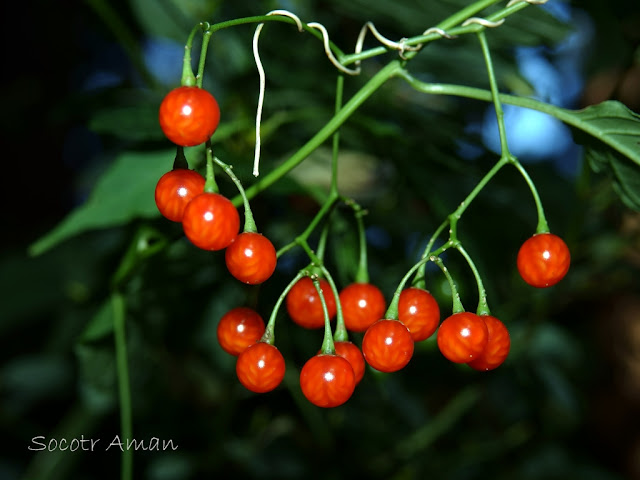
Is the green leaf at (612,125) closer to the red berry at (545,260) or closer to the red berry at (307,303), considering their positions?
the red berry at (545,260)

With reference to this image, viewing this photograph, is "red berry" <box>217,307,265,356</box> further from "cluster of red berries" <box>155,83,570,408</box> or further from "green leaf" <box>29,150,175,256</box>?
"green leaf" <box>29,150,175,256</box>

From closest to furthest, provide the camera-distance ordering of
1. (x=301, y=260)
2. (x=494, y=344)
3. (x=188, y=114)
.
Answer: (x=188, y=114)
(x=494, y=344)
(x=301, y=260)

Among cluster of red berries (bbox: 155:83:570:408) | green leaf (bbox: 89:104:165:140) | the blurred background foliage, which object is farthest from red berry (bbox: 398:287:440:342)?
green leaf (bbox: 89:104:165:140)

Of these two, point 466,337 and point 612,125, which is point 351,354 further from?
point 612,125

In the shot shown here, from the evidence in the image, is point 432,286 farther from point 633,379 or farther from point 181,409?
point 633,379

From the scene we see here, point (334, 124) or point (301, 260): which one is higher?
point (334, 124)

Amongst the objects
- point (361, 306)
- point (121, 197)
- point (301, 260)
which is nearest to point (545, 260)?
point (361, 306)

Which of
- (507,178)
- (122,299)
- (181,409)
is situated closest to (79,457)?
(181,409)
